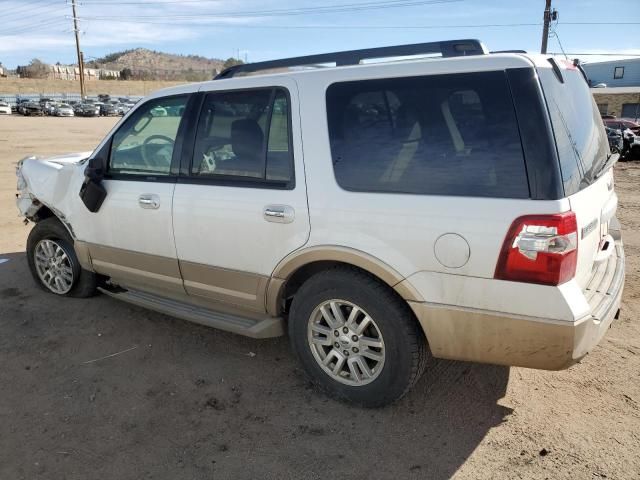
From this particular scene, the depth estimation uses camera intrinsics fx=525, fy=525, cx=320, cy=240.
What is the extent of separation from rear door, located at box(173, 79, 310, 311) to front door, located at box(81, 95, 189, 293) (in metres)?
0.16

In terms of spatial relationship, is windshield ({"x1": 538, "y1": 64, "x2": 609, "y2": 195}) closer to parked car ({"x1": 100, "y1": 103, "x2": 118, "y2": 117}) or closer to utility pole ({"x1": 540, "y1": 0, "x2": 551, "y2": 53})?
utility pole ({"x1": 540, "y1": 0, "x2": 551, "y2": 53})

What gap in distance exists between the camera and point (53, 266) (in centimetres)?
491

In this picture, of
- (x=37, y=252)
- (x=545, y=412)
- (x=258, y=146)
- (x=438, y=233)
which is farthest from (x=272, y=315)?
(x=37, y=252)

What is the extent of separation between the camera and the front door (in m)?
3.75

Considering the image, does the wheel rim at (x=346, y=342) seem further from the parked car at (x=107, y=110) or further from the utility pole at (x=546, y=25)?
the parked car at (x=107, y=110)

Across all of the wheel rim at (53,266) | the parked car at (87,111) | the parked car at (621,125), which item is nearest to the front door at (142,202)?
the wheel rim at (53,266)

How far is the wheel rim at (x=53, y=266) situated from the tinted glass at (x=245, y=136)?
6.76 ft

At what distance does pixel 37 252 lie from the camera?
500 cm

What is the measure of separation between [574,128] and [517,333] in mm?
1105

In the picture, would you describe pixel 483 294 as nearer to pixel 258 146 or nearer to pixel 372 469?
pixel 372 469

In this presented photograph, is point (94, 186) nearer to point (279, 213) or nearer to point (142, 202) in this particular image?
point (142, 202)

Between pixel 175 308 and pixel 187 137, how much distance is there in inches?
48.5

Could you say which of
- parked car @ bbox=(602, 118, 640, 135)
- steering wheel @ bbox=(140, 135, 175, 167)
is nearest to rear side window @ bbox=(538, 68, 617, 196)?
steering wheel @ bbox=(140, 135, 175, 167)

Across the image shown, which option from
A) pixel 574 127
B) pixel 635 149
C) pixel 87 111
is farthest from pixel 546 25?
pixel 87 111
